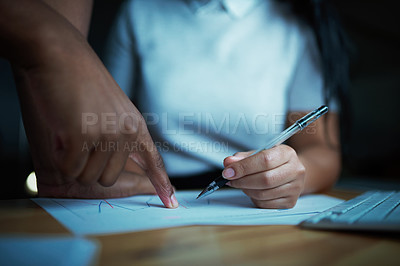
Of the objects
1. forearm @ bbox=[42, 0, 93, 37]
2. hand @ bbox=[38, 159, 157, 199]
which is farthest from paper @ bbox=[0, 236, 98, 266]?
forearm @ bbox=[42, 0, 93, 37]

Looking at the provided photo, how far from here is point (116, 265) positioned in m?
0.19

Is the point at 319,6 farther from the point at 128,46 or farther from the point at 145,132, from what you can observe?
the point at 145,132

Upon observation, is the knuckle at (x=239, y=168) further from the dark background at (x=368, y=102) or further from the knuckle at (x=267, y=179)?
the dark background at (x=368, y=102)

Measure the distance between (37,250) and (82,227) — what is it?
0.05 metres

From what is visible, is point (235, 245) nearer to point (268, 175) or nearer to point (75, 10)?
point (268, 175)

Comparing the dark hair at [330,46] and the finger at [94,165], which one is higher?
the dark hair at [330,46]

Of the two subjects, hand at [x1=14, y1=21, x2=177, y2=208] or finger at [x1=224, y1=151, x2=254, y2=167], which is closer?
hand at [x1=14, y1=21, x2=177, y2=208]

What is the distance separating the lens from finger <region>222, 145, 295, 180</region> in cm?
36

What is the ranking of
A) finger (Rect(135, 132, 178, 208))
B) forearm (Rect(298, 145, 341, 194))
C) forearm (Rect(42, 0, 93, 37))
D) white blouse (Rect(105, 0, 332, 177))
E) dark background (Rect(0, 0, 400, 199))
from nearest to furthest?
finger (Rect(135, 132, 178, 208)) < forearm (Rect(42, 0, 93, 37)) < forearm (Rect(298, 145, 341, 194)) < white blouse (Rect(105, 0, 332, 177)) < dark background (Rect(0, 0, 400, 199))

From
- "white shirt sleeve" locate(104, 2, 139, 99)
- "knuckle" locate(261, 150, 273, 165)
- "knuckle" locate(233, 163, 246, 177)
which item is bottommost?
"knuckle" locate(233, 163, 246, 177)

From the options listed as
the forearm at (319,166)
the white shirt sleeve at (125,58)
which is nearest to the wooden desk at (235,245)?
the forearm at (319,166)

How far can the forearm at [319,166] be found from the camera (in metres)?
0.51

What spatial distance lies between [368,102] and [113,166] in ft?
5.46

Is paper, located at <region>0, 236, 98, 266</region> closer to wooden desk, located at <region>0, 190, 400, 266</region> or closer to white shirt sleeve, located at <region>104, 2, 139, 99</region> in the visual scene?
wooden desk, located at <region>0, 190, 400, 266</region>
